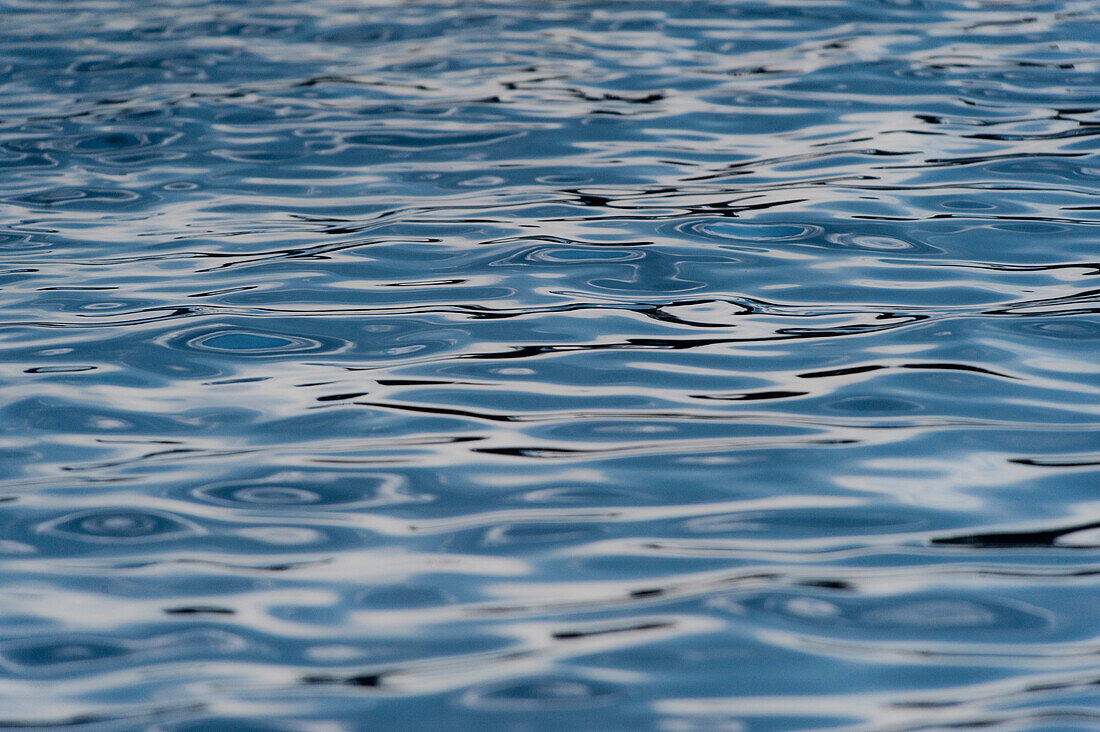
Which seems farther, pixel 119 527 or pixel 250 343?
pixel 250 343

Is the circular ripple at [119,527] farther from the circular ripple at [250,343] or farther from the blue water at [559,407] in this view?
the circular ripple at [250,343]

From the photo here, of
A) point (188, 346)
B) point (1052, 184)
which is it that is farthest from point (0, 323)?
point (1052, 184)

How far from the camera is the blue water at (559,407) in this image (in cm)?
252

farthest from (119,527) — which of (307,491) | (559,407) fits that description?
(559,407)

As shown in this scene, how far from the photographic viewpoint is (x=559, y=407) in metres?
3.80

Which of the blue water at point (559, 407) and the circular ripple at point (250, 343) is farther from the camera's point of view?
the circular ripple at point (250, 343)

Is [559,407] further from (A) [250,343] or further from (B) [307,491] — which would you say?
(A) [250,343]

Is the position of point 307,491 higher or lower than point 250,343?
lower

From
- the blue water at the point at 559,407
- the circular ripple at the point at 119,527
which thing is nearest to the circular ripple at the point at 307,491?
the blue water at the point at 559,407

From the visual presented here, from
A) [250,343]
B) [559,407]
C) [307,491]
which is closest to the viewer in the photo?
[307,491]

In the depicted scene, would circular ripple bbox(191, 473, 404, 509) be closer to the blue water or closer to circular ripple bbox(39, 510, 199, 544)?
the blue water

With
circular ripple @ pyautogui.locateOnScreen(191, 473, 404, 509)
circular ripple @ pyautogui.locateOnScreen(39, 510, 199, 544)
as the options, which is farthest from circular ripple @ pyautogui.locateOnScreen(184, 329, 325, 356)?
circular ripple @ pyautogui.locateOnScreen(39, 510, 199, 544)

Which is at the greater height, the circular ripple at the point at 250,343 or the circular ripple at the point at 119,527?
the circular ripple at the point at 250,343

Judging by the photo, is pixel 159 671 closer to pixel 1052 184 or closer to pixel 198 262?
pixel 198 262
